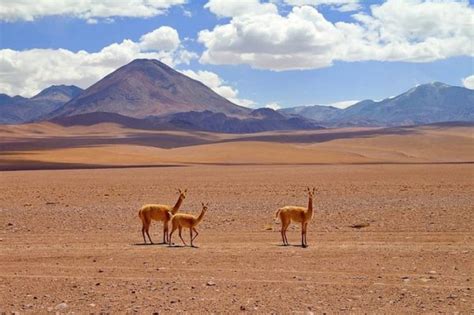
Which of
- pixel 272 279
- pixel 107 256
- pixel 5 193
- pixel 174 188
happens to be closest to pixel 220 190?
pixel 174 188

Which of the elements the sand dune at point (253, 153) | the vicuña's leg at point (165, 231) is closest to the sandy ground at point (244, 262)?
the vicuña's leg at point (165, 231)

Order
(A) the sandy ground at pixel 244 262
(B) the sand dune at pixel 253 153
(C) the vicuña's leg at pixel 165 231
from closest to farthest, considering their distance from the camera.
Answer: (A) the sandy ground at pixel 244 262 < (C) the vicuña's leg at pixel 165 231 < (B) the sand dune at pixel 253 153

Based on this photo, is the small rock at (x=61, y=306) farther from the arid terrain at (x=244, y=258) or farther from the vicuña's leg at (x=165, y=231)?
the vicuña's leg at (x=165, y=231)

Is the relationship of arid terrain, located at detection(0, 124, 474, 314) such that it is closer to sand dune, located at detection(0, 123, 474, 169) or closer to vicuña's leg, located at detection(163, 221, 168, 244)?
vicuña's leg, located at detection(163, 221, 168, 244)

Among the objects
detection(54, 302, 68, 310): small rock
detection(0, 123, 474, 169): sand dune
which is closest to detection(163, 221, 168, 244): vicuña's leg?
detection(54, 302, 68, 310): small rock

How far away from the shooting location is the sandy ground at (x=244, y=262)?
9.22 m

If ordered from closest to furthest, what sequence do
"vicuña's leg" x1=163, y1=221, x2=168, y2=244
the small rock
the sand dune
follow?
1. the small rock
2. "vicuña's leg" x1=163, y1=221, x2=168, y2=244
3. the sand dune

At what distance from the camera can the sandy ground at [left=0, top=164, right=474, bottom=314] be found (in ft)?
30.2

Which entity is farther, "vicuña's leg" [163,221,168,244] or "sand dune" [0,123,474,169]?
"sand dune" [0,123,474,169]

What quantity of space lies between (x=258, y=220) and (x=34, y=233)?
608 cm

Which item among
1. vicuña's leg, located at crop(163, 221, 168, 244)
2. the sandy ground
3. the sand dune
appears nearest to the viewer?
the sandy ground

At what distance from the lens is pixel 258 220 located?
63.4 feet

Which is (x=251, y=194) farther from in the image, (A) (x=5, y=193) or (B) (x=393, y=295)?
(B) (x=393, y=295)

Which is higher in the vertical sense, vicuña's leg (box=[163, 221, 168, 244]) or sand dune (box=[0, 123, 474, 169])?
vicuña's leg (box=[163, 221, 168, 244])
